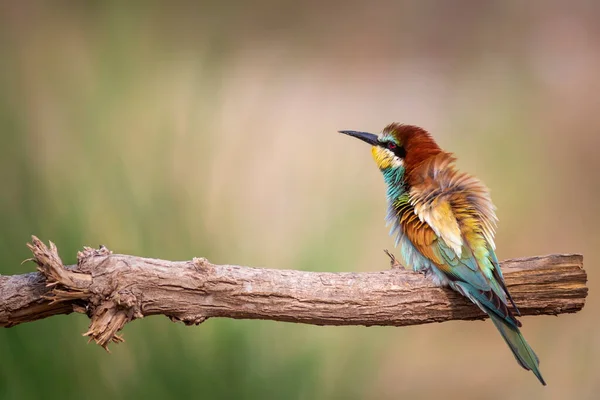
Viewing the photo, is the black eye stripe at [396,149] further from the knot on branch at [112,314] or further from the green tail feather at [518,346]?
the knot on branch at [112,314]

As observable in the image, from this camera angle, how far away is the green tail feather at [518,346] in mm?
1245

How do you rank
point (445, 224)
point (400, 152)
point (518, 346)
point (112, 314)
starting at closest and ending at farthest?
point (112, 314) < point (518, 346) < point (445, 224) < point (400, 152)

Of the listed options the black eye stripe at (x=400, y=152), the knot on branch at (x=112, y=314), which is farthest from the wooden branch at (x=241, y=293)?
the black eye stripe at (x=400, y=152)

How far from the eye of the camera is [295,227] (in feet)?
6.47

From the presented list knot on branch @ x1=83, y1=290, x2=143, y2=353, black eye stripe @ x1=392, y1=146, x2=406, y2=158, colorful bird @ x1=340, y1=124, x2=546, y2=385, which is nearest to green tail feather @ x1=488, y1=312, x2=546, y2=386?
colorful bird @ x1=340, y1=124, x2=546, y2=385

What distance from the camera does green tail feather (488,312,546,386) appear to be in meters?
1.25

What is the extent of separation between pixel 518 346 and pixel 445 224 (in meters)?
0.27

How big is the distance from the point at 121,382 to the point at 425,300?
815 mm

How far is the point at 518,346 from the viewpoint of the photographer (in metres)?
1.25

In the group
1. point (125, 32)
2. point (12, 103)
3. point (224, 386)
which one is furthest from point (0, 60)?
point (224, 386)

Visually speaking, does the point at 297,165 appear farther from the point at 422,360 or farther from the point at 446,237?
the point at 446,237

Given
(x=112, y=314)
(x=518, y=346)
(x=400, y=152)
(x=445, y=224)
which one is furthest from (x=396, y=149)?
(x=112, y=314)

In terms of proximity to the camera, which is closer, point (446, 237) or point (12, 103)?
point (446, 237)

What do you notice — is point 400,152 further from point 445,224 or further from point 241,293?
point 241,293
